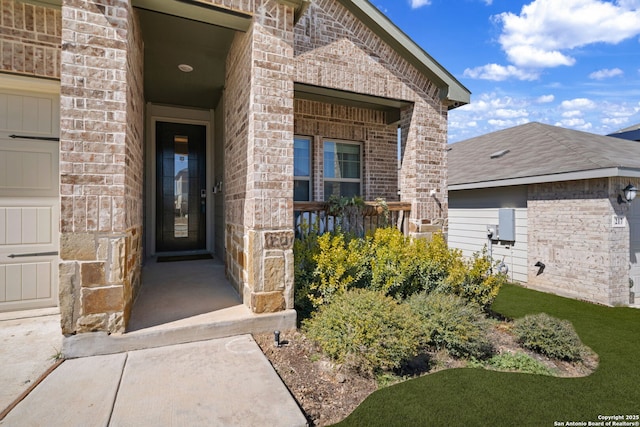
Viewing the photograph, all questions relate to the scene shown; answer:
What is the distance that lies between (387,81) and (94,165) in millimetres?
4056

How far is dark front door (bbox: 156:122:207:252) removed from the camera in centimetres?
624

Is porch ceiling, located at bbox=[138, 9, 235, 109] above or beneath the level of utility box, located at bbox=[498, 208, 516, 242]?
above

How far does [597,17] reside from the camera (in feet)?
45.8

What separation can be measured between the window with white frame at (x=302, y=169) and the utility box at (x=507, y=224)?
15.0ft

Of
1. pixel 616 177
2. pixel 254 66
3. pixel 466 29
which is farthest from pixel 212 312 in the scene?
pixel 466 29

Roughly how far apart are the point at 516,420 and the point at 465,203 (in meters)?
6.99

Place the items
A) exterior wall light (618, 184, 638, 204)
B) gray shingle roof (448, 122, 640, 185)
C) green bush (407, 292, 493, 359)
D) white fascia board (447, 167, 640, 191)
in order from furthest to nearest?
1. gray shingle roof (448, 122, 640, 185)
2. exterior wall light (618, 184, 638, 204)
3. white fascia board (447, 167, 640, 191)
4. green bush (407, 292, 493, 359)

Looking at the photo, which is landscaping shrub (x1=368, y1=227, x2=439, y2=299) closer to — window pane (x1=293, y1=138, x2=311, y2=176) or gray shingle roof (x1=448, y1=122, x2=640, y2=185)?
window pane (x1=293, y1=138, x2=311, y2=176)

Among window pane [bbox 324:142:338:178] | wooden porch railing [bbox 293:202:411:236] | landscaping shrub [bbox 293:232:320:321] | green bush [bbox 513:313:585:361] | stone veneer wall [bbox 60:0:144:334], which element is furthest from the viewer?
window pane [bbox 324:142:338:178]

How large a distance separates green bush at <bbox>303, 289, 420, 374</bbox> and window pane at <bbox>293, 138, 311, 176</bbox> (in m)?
3.65

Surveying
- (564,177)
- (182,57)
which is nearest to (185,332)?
(182,57)

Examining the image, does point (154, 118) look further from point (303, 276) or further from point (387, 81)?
point (303, 276)

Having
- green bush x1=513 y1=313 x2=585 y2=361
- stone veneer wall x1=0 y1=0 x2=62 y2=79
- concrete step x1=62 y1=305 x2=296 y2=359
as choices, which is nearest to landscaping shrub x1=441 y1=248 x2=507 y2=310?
green bush x1=513 y1=313 x2=585 y2=361

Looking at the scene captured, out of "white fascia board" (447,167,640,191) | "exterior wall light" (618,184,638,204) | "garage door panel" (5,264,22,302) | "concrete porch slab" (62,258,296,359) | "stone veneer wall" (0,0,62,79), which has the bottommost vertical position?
"concrete porch slab" (62,258,296,359)
